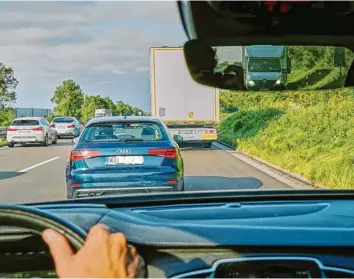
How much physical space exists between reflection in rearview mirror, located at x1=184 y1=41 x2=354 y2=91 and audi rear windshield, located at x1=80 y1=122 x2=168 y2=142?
24.4 feet

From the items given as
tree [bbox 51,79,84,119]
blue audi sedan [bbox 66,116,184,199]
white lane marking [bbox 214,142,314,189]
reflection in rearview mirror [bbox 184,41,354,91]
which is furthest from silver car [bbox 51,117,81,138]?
reflection in rearview mirror [bbox 184,41,354,91]

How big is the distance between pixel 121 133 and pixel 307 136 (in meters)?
14.6

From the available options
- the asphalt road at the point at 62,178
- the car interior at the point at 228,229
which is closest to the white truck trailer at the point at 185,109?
the asphalt road at the point at 62,178

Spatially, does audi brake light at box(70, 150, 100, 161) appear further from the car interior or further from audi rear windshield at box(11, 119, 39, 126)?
audi rear windshield at box(11, 119, 39, 126)

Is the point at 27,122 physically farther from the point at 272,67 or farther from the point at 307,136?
the point at 272,67

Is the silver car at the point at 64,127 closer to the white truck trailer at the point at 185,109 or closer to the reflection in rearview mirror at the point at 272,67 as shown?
the white truck trailer at the point at 185,109

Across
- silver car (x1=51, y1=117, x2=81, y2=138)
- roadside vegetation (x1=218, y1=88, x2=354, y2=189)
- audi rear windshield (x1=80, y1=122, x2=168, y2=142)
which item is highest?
audi rear windshield (x1=80, y1=122, x2=168, y2=142)

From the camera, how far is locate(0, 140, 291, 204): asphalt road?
13.7 m

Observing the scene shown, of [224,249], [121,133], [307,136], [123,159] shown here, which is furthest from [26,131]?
[224,249]

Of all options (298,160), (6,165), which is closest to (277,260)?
(298,160)

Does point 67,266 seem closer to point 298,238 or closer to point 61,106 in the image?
point 298,238

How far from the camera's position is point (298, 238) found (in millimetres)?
2791

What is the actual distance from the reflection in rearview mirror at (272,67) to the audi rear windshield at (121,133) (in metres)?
7.45

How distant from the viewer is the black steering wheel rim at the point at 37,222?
236cm
